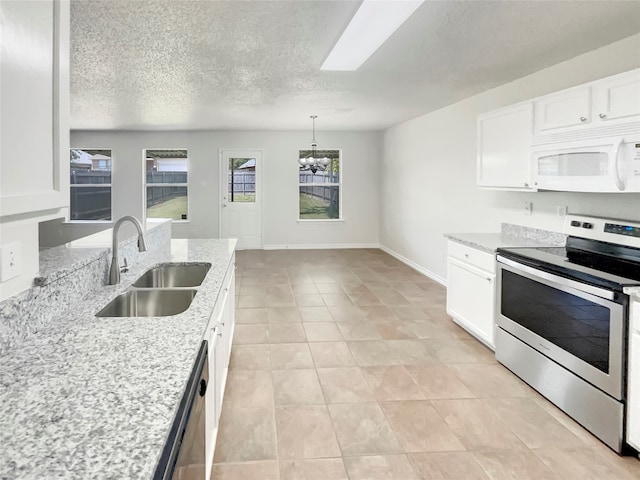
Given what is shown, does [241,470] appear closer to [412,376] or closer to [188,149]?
[412,376]

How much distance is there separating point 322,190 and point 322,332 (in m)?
5.49

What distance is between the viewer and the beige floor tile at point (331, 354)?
3.35m

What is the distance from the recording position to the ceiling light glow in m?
2.60

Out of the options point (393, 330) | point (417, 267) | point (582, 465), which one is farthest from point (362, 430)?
point (417, 267)

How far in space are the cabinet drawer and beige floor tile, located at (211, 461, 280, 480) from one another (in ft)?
7.22

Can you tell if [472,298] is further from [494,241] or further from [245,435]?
[245,435]

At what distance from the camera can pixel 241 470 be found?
6.93 ft

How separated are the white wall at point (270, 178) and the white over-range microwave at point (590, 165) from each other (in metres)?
5.87

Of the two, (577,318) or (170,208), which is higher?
(170,208)

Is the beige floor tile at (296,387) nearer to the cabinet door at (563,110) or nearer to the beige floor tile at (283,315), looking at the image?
the beige floor tile at (283,315)

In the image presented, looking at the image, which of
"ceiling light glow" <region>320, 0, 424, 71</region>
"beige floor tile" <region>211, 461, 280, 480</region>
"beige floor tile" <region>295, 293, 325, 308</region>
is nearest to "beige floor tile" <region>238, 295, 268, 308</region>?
"beige floor tile" <region>295, 293, 325, 308</region>

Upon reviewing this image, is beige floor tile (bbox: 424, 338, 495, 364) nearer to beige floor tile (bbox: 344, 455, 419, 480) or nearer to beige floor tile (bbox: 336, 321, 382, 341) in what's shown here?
beige floor tile (bbox: 336, 321, 382, 341)

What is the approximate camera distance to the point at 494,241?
381cm

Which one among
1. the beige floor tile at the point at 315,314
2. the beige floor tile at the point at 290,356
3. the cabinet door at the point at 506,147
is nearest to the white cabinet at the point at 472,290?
the cabinet door at the point at 506,147
